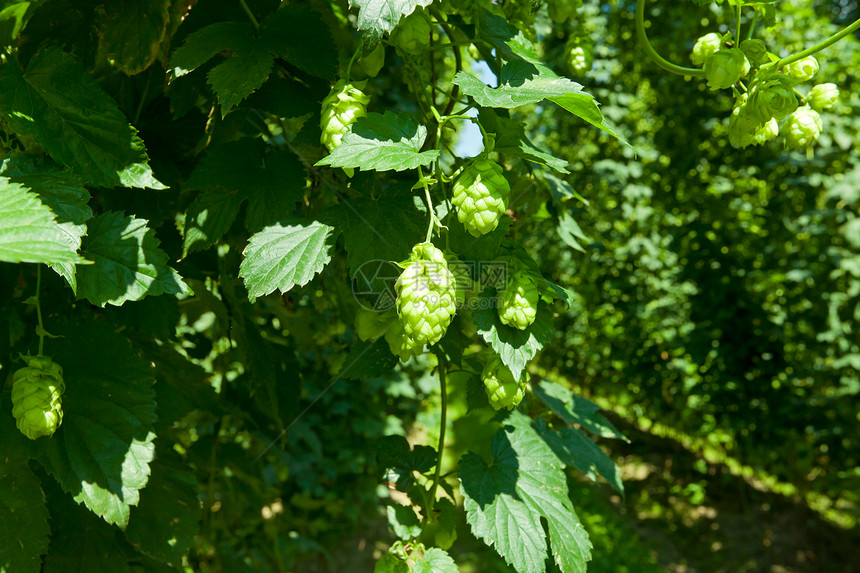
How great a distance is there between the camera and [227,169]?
96 centimetres

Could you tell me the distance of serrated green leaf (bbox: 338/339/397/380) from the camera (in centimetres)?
99

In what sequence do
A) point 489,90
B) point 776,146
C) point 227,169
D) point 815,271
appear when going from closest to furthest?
point 489,90
point 227,169
point 815,271
point 776,146

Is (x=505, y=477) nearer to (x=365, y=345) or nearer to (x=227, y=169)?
(x=365, y=345)

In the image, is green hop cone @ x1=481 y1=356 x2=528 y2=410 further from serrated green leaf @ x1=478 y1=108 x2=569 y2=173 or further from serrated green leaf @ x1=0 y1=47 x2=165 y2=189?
serrated green leaf @ x1=0 y1=47 x2=165 y2=189

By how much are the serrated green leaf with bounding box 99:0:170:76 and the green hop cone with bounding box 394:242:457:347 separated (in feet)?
1.90

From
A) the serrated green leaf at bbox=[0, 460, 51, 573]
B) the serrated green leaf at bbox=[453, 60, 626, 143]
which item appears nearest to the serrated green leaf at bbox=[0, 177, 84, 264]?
the serrated green leaf at bbox=[0, 460, 51, 573]

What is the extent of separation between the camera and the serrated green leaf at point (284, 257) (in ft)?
2.62

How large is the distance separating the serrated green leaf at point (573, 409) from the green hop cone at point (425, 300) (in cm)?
62

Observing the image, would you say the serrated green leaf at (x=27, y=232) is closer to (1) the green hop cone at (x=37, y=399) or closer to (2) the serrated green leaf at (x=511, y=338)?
(1) the green hop cone at (x=37, y=399)

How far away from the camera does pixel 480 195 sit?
70cm

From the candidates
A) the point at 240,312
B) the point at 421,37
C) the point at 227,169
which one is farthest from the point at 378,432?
the point at 421,37

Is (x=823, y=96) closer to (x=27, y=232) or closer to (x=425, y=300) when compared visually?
(x=425, y=300)

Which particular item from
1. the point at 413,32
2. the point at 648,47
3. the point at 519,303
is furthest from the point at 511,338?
the point at 648,47

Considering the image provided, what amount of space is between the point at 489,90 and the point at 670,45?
3.51 meters
